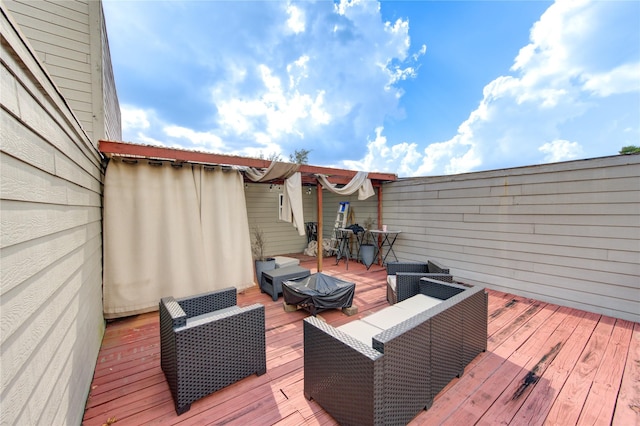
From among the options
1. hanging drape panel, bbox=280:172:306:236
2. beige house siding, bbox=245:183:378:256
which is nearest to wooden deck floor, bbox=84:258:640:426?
hanging drape panel, bbox=280:172:306:236

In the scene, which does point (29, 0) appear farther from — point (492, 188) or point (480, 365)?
point (492, 188)

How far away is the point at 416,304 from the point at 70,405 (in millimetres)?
2825

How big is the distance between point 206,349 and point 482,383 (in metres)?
2.35

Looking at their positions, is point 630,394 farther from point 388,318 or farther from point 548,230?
point 548,230

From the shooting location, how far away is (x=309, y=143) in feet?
46.7

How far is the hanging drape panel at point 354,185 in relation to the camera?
192 inches

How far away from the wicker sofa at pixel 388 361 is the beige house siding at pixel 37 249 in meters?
1.45

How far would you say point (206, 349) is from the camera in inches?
75.4

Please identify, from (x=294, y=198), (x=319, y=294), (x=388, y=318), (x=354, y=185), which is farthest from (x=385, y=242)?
(x=388, y=318)

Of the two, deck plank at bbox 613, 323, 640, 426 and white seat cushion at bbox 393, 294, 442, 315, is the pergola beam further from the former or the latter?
deck plank at bbox 613, 323, 640, 426

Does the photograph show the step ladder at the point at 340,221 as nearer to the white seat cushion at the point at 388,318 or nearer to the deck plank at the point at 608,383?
the white seat cushion at the point at 388,318

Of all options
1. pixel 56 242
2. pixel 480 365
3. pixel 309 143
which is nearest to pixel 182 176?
pixel 56 242

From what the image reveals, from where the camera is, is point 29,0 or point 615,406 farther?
point 29,0

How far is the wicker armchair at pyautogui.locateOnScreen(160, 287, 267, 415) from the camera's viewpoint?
71.5 inches
